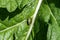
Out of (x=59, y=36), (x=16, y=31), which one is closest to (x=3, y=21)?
(x=16, y=31)

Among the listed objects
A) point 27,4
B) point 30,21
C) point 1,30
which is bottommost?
point 1,30

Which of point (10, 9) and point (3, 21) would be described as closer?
point (10, 9)

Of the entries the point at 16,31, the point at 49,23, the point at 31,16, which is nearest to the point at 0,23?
the point at 16,31

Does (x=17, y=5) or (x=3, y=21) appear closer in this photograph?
(x=17, y=5)

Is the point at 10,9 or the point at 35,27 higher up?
the point at 10,9

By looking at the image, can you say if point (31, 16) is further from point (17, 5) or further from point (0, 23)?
point (0, 23)

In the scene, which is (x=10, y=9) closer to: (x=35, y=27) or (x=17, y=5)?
(x=17, y=5)

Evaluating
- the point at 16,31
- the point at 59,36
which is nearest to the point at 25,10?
the point at 16,31

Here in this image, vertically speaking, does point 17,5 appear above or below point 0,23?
above
